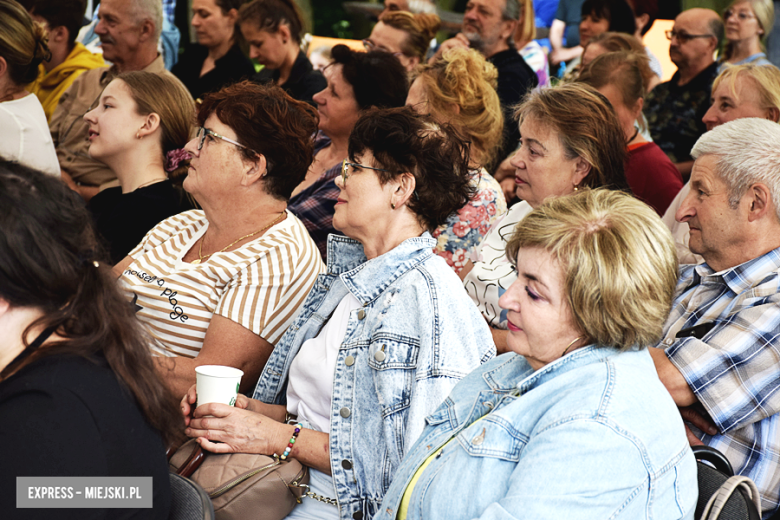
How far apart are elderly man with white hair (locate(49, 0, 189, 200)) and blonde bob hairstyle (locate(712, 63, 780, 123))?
8.60 ft

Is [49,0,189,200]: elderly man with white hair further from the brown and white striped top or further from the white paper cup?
the white paper cup

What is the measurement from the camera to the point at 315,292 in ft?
7.16

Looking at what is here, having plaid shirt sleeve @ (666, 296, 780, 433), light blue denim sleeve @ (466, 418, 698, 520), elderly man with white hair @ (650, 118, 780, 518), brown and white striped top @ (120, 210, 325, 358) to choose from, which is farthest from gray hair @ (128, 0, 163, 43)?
light blue denim sleeve @ (466, 418, 698, 520)

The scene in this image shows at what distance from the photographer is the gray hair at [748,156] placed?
2008mm

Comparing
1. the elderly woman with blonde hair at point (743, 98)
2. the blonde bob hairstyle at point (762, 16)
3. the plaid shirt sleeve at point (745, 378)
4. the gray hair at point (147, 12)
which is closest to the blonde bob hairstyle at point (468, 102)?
the elderly woman with blonde hair at point (743, 98)

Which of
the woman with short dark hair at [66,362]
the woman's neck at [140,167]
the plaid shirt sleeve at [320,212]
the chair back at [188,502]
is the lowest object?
the plaid shirt sleeve at [320,212]

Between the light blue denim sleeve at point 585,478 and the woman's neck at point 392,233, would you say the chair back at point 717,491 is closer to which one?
the light blue denim sleeve at point 585,478

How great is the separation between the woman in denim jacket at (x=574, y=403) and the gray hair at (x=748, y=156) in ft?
2.54

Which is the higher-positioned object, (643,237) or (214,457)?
(643,237)

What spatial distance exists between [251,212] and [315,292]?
48 cm

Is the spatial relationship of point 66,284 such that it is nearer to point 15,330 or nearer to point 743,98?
point 15,330

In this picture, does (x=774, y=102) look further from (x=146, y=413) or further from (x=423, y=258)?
(x=146, y=413)

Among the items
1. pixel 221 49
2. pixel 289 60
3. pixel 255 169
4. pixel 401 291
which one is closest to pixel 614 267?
pixel 401 291

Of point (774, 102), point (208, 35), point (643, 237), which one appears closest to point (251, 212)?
point (643, 237)
